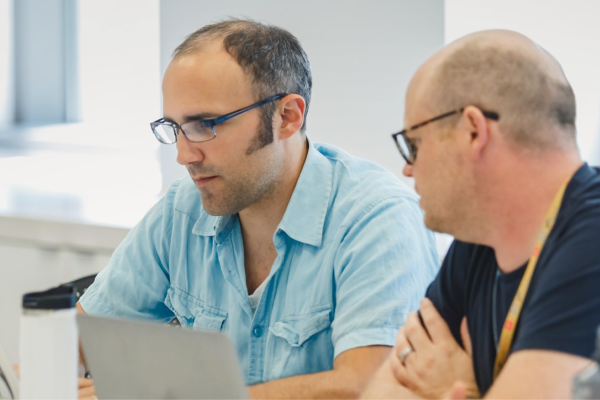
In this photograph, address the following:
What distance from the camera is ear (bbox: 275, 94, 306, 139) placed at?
177 cm

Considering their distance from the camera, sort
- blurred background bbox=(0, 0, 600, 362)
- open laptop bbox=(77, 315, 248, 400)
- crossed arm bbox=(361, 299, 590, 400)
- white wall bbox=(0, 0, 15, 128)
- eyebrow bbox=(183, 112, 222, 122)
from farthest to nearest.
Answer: white wall bbox=(0, 0, 15, 128)
blurred background bbox=(0, 0, 600, 362)
eyebrow bbox=(183, 112, 222, 122)
crossed arm bbox=(361, 299, 590, 400)
open laptop bbox=(77, 315, 248, 400)

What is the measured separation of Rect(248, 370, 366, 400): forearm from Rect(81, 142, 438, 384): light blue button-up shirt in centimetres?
7

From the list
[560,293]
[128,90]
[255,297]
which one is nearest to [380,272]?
[255,297]

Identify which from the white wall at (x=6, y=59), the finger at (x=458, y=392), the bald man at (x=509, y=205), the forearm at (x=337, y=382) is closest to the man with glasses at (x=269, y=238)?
the forearm at (x=337, y=382)

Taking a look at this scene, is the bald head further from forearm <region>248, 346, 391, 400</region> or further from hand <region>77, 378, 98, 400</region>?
hand <region>77, 378, 98, 400</region>

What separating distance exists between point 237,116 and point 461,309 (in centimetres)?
65

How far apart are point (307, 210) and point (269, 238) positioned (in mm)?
132

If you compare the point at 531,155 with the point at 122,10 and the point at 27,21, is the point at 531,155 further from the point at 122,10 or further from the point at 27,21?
the point at 27,21

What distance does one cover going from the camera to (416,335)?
1.35 m

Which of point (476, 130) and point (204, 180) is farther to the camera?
point (204, 180)

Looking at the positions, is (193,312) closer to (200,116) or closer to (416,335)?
A: (200,116)

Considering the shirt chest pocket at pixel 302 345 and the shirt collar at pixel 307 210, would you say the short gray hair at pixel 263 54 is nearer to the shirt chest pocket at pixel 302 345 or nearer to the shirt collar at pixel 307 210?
the shirt collar at pixel 307 210

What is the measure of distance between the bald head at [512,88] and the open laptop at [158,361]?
502 mm

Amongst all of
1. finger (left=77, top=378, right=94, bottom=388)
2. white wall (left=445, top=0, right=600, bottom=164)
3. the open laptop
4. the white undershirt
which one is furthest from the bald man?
white wall (left=445, top=0, right=600, bottom=164)
